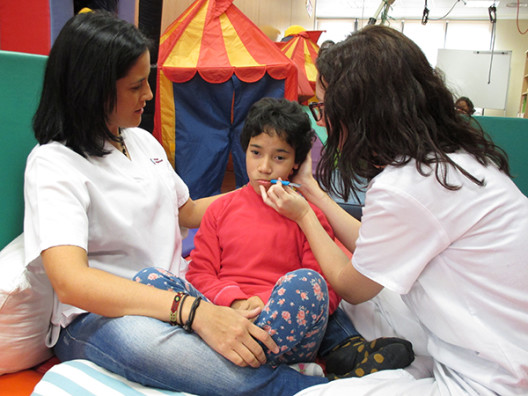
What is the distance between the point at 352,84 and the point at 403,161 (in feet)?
0.61

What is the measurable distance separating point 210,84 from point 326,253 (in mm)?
1728

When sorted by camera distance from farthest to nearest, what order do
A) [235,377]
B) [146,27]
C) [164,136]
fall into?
1. [164,136]
2. [146,27]
3. [235,377]

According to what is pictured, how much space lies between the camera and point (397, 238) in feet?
2.67

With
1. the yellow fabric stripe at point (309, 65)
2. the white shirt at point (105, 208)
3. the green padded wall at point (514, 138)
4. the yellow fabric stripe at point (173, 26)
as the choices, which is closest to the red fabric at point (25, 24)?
the white shirt at point (105, 208)

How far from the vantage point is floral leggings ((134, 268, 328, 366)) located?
3.07ft

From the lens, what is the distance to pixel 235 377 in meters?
0.89

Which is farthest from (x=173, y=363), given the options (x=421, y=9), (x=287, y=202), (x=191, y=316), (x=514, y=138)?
(x=421, y=9)

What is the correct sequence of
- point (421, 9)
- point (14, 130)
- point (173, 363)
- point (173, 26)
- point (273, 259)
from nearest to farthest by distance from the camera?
1. point (173, 363)
2. point (14, 130)
3. point (273, 259)
4. point (173, 26)
5. point (421, 9)

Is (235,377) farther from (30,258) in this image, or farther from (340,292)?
(30,258)

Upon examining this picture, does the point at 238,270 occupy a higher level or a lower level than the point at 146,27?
lower

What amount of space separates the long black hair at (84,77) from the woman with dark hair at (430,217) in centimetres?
48

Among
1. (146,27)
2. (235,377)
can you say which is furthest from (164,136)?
(235,377)

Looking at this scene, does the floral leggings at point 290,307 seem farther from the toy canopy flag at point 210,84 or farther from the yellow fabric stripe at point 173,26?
the yellow fabric stripe at point 173,26

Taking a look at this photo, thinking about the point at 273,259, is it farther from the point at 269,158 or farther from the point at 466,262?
the point at 466,262
